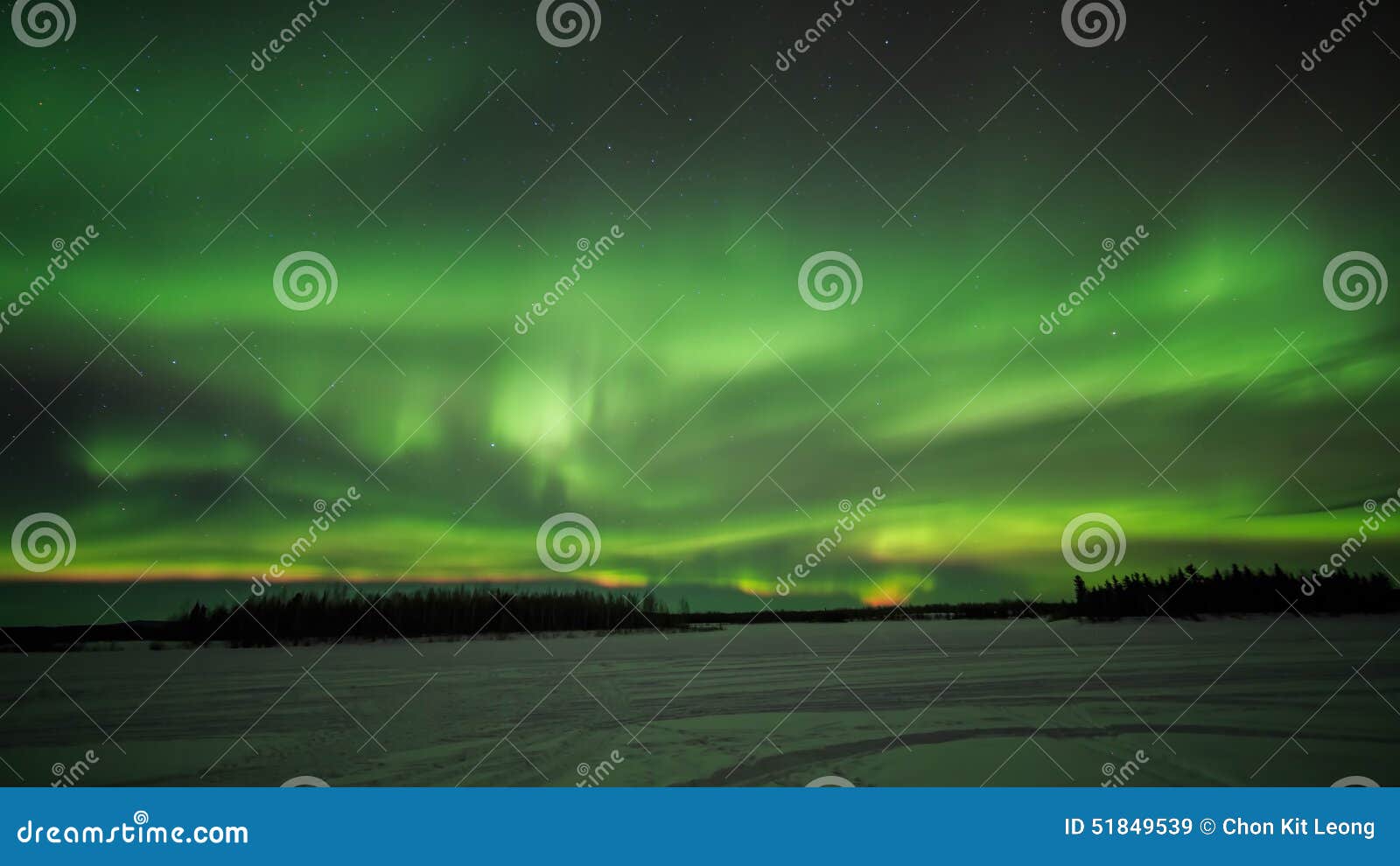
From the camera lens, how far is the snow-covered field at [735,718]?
7.32 meters

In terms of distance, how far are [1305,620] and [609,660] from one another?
2039cm

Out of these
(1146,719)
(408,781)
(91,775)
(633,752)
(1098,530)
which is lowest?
(91,775)

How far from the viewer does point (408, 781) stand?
272 inches

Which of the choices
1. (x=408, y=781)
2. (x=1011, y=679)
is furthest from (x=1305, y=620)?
(x=408, y=781)

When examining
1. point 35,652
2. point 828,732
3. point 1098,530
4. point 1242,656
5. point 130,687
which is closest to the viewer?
point 828,732

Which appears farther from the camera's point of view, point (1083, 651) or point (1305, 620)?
point (1305, 620)

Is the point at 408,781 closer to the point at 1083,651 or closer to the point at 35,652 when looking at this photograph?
the point at 1083,651

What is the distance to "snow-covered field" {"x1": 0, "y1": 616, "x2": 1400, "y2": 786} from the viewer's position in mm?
7320

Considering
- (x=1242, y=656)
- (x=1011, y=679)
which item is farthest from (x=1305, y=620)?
(x=1011, y=679)

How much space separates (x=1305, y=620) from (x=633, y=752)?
23.2 metres

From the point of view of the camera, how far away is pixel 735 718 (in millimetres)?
8867

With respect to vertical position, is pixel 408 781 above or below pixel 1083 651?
below

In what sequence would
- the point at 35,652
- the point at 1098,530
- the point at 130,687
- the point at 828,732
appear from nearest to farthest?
the point at 828,732, the point at 1098,530, the point at 130,687, the point at 35,652

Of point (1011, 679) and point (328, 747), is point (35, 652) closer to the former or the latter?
point (328, 747)
